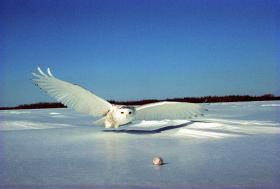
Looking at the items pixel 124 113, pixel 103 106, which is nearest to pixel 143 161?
pixel 124 113

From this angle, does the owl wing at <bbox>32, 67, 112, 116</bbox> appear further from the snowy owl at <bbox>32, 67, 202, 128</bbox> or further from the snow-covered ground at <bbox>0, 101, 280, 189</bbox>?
the snow-covered ground at <bbox>0, 101, 280, 189</bbox>

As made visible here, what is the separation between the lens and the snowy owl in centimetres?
723

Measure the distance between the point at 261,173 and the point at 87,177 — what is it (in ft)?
5.09

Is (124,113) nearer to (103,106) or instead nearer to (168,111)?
(103,106)

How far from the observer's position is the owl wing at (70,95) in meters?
7.37

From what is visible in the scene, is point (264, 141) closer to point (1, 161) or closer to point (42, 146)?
point (42, 146)

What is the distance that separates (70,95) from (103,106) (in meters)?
0.71

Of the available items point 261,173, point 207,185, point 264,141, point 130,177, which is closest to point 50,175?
point 130,177

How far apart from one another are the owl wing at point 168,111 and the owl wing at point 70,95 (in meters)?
0.77

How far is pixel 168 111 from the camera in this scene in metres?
8.10

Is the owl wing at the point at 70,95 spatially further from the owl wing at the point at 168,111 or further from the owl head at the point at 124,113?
the owl wing at the point at 168,111

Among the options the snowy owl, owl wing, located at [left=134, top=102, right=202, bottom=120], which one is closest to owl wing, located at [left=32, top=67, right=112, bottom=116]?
the snowy owl

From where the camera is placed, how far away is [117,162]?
13.3 feet

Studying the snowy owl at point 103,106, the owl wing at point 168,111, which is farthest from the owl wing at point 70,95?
the owl wing at point 168,111
